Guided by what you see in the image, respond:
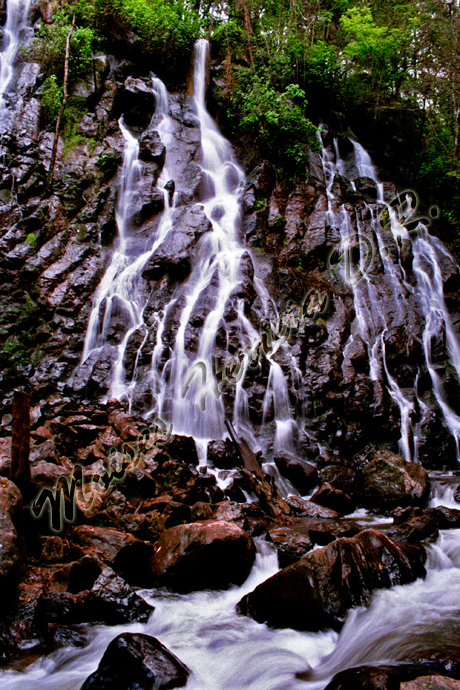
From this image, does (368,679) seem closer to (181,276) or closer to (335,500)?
(335,500)

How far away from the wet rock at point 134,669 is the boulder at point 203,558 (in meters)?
1.35

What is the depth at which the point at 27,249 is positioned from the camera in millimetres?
11508

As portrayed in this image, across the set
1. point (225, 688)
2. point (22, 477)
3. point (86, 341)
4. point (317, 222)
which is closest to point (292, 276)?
point (317, 222)

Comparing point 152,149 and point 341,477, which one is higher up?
point 152,149

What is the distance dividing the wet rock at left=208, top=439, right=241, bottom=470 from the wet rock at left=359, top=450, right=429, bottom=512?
89.8 inches

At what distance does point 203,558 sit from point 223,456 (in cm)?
347

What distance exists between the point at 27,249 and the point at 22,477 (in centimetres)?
852

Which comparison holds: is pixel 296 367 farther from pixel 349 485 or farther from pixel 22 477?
pixel 22 477

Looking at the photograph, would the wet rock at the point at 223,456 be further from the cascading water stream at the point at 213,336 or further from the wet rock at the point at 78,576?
the wet rock at the point at 78,576

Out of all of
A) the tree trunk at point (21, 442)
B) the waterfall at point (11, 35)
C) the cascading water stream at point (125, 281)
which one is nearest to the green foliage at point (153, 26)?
the waterfall at point (11, 35)

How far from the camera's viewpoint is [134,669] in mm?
2865

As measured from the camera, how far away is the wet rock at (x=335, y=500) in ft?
23.1

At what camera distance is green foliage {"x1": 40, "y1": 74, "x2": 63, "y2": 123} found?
559 inches

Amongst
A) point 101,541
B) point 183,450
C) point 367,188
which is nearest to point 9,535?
point 101,541
